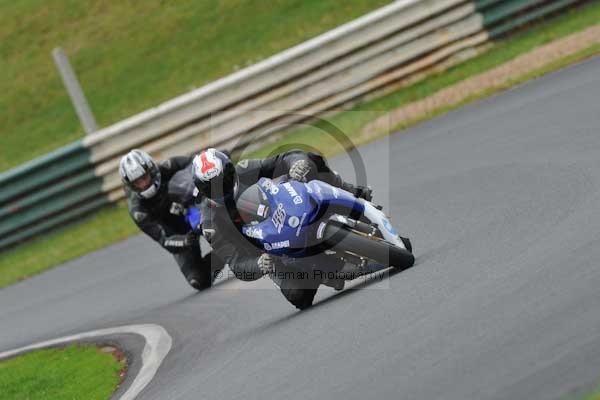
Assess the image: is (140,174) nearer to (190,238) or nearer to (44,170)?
(190,238)

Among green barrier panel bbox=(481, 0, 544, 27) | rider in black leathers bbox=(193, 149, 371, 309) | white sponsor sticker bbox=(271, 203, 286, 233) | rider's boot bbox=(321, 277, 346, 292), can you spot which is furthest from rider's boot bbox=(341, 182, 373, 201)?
green barrier panel bbox=(481, 0, 544, 27)

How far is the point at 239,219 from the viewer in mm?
8266

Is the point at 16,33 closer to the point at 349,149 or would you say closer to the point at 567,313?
the point at 349,149

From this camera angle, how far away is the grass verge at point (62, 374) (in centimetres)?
838

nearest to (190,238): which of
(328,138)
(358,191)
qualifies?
(358,191)

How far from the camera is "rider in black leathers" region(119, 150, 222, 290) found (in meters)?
11.1

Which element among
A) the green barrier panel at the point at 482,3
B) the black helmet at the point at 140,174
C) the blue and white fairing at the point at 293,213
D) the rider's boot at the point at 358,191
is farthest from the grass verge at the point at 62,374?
the green barrier panel at the point at 482,3

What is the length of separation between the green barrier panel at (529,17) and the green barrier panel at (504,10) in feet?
0.34

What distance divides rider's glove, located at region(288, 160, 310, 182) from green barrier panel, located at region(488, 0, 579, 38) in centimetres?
773

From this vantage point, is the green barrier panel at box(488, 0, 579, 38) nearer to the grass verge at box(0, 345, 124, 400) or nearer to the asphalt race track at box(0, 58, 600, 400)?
the asphalt race track at box(0, 58, 600, 400)

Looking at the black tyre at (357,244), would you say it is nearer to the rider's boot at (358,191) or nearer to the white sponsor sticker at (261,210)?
the white sponsor sticker at (261,210)

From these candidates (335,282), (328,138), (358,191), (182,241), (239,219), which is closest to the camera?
(239,219)

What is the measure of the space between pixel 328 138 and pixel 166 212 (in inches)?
172

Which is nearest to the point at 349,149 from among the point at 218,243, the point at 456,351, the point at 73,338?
the point at 73,338
